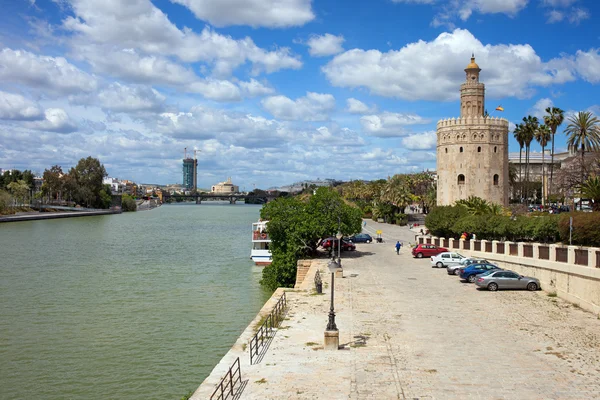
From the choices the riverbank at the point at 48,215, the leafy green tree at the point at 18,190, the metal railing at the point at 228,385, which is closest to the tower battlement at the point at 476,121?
the metal railing at the point at 228,385

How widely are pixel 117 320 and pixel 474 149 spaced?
153 feet

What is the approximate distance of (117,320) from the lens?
86.1 ft

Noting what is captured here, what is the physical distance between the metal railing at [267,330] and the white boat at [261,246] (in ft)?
75.7

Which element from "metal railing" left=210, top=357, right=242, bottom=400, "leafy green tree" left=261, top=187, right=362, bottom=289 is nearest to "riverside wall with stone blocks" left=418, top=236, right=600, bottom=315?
"leafy green tree" left=261, top=187, right=362, bottom=289

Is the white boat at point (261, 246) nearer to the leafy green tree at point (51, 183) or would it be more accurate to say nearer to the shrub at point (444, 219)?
the shrub at point (444, 219)

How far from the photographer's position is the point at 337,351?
15719 mm

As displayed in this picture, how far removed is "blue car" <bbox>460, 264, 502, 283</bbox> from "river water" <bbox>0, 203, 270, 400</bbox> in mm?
11228

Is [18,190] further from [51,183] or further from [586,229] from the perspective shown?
[586,229]

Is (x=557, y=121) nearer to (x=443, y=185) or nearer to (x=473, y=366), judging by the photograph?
(x=443, y=185)

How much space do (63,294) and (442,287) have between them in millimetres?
22087

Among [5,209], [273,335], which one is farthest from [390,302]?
[5,209]

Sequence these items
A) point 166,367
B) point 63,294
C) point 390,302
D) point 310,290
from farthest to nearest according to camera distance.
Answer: point 63,294 → point 310,290 → point 390,302 → point 166,367

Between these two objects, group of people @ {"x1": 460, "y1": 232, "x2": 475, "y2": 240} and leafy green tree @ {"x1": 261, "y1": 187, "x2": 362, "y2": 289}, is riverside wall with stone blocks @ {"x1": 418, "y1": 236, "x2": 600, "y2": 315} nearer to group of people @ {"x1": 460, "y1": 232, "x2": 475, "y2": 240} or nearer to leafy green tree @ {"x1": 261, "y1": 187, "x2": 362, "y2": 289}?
group of people @ {"x1": 460, "y1": 232, "x2": 475, "y2": 240}

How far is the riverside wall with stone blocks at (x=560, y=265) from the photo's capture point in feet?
72.6
